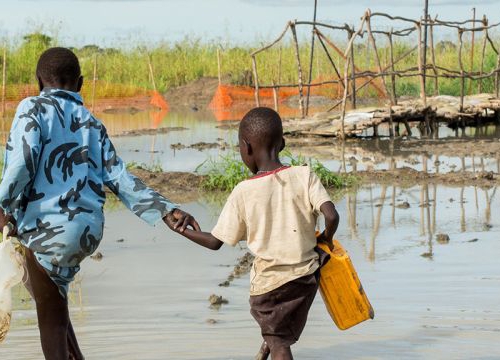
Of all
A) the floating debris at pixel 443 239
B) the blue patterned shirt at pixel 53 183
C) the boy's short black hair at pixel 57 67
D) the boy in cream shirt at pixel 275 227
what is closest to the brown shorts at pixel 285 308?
the boy in cream shirt at pixel 275 227

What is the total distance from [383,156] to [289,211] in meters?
10.0

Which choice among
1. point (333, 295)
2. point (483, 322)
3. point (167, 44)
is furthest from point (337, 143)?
point (167, 44)

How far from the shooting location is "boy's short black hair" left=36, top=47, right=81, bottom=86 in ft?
14.0

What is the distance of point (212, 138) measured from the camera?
55.8ft

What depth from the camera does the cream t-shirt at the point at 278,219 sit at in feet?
13.3

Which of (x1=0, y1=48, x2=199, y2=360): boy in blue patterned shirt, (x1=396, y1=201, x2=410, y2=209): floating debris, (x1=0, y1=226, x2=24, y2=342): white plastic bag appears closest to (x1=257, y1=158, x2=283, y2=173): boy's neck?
(x1=0, y1=48, x2=199, y2=360): boy in blue patterned shirt

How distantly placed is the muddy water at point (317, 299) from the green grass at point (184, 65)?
53.3ft

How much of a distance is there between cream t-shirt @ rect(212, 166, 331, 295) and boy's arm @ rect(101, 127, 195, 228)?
36 cm

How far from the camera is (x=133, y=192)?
4.41 metres

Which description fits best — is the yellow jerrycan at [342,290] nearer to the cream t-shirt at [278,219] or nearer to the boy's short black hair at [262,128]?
the cream t-shirt at [278,219]

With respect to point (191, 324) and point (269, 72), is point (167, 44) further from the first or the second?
point (191, 324)

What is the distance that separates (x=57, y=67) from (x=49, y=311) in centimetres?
98

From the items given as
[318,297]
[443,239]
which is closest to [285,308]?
[318,297]

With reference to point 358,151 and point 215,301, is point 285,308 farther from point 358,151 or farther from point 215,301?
point 358,151
